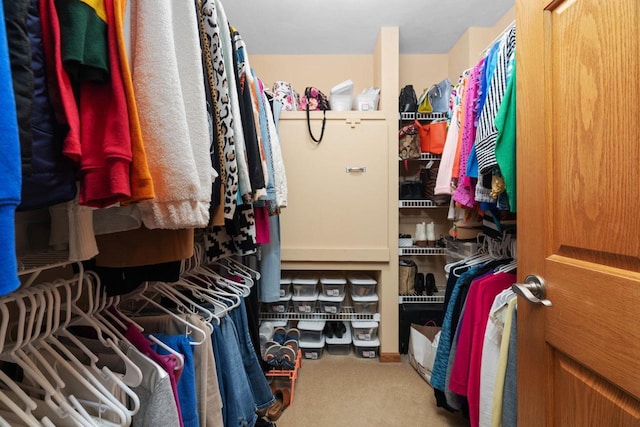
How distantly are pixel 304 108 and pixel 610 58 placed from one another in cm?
181

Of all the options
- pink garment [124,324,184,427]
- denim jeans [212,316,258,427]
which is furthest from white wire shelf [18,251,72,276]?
denim jeans [212,316,258,427]

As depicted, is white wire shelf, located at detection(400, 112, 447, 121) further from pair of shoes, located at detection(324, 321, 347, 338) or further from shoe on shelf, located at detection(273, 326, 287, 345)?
shoe on shelf, located at detection(273, 326, 287, 345)

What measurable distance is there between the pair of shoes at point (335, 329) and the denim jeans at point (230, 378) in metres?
1.20

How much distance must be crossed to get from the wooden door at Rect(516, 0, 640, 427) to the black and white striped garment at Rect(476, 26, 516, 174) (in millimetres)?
265

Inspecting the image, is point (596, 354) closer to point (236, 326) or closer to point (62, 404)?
point (62, 404)

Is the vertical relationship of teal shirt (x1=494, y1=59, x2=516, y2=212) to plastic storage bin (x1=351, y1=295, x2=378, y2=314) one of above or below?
above

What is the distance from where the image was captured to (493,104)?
3.70ft

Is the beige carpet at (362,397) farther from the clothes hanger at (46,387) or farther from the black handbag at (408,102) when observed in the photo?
the black handbag at (408,102)

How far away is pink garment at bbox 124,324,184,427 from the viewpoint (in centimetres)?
76

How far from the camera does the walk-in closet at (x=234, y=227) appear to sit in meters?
0.47

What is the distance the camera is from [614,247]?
23.1 inches

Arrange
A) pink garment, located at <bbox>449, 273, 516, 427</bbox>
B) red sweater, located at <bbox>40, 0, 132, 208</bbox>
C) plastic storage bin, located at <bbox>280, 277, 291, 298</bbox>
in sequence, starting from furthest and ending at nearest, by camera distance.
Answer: plastic storage bin, located at <bbox>280, 277, 291, 298</bbox> → pink garment, located at <bbox>449, 273, 516, 427</bbox> → red sweater, located at <bbox>40, 0, 132, 208</bbox>

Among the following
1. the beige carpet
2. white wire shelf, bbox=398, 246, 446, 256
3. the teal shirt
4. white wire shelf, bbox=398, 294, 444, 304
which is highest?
the teal shirt

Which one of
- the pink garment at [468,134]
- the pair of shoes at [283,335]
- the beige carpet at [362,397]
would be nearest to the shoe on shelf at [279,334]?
the pair of shoes at [283,335]
